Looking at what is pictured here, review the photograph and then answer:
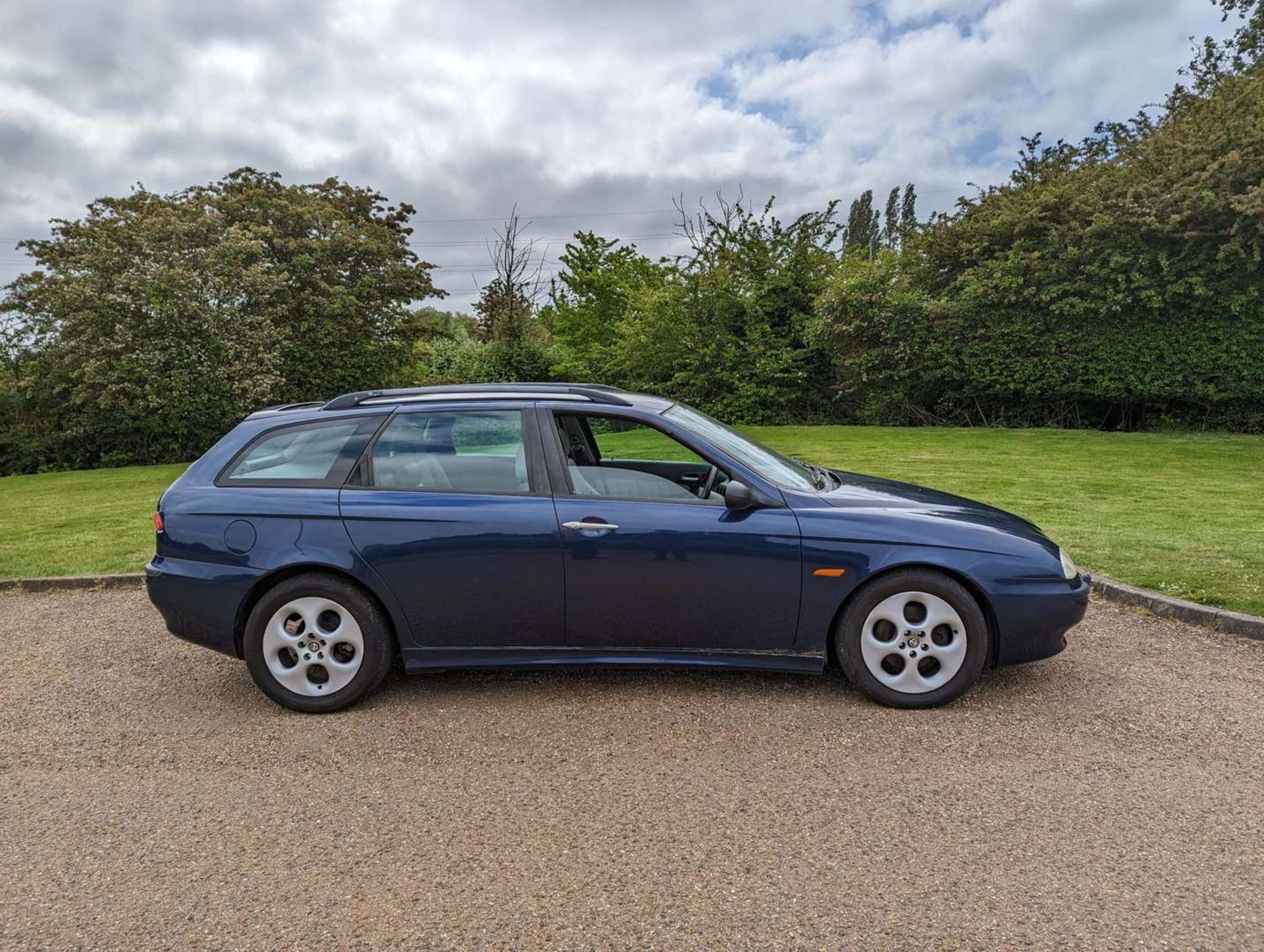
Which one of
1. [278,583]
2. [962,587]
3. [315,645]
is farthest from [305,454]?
[962,587]

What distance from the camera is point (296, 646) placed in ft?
12.3

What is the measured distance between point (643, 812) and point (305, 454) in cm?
244

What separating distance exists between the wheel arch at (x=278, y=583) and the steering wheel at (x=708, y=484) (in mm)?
1610

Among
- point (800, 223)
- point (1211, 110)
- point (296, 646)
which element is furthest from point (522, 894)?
point (800, 223)

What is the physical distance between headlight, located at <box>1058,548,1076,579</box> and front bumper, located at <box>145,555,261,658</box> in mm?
3866

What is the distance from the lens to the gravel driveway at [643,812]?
2.29m

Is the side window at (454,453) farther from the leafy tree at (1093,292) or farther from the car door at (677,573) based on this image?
the leafy tree at (1093,292)

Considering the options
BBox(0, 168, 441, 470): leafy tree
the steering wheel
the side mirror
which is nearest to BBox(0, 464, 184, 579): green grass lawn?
BBox(0, 168, 441, 470): leafy tree

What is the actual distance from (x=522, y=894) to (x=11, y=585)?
20.0 ft

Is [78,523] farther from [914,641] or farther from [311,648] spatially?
[914,641]

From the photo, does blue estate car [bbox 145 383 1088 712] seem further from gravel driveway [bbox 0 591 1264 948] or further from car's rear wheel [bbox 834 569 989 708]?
gravel driveway [bbox 0 591 1264 948]

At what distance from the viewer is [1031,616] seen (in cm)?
364

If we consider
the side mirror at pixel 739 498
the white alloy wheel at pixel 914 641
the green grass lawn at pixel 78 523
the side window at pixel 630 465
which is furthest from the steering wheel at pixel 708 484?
the green grass lawn at pixel 78 523

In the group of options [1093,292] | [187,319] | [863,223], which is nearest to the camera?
[1093,292]
